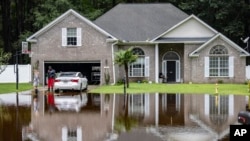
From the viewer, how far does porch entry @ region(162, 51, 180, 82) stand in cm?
4469

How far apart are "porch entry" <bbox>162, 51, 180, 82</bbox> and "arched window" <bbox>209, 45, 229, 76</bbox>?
3446mm

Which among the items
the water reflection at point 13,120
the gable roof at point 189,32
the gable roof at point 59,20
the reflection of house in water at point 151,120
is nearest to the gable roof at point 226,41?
the gable roof at point 189,32

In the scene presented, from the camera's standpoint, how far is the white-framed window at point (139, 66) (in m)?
43.7

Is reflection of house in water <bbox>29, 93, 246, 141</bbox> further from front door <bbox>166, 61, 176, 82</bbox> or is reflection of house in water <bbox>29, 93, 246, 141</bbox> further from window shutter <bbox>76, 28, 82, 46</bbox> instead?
front door <bbox>166, 61, 176, 82</bbox>

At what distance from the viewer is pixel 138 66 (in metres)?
43.9

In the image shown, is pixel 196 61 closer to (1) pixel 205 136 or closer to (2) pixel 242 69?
(2) pixel 242 69

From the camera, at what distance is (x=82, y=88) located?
33625 millimetres

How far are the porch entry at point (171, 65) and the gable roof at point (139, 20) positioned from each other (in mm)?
2201

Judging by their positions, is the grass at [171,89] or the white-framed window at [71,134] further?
the grass at [171,89]

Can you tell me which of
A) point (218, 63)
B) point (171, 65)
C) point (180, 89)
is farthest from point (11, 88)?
point (218, 63)

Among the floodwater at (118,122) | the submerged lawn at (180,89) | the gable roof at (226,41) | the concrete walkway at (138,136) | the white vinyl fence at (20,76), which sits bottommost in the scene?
the concrete walkway at (138,136)

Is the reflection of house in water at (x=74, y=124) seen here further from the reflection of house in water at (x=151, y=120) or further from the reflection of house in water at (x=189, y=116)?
the reflection of house in water at (x=189, y=116)

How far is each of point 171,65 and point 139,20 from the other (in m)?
5.43

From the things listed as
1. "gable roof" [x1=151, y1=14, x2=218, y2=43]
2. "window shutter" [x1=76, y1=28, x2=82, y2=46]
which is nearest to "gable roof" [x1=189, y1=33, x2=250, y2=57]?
"gable roof" [x1=151, y1=14, x2=218, y2=43]
